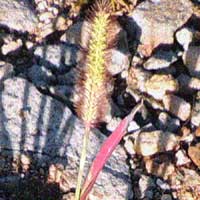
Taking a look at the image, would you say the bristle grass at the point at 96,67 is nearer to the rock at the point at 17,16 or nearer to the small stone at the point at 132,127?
the small stone at the point at 132,127

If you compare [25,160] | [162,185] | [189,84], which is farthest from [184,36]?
[25,160]

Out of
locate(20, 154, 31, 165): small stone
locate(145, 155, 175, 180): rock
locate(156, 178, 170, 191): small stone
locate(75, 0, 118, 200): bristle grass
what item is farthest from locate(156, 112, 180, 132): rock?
locate(75, 0, 118, 200): bristle grass

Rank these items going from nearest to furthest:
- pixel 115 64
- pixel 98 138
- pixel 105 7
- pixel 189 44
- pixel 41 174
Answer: pixel 105 7 → pixel 41 174 → pixel 98 138 → pixel 115 64 → pixel 189 44

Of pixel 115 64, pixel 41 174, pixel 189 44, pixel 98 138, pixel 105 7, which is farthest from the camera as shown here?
pixel 189 44

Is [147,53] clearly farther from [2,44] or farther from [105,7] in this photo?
[105,7]

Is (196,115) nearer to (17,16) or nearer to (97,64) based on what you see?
(17,16)

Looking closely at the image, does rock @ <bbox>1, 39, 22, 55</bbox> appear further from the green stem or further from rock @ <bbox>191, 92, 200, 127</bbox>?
the green stem

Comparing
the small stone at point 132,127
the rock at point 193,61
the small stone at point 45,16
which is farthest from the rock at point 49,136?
the rock at point 193,61

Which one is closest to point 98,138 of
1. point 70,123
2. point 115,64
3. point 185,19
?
point 70,123
